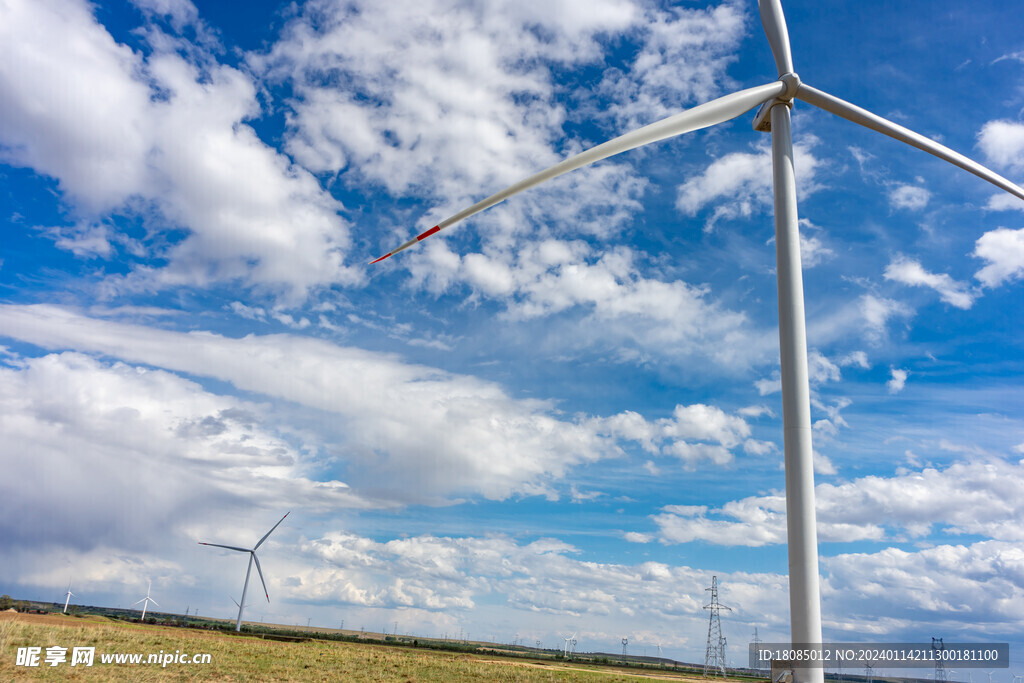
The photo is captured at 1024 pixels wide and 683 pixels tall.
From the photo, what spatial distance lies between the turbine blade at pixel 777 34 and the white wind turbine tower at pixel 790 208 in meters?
0.04

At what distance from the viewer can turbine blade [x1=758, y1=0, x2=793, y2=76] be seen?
91.9 ft

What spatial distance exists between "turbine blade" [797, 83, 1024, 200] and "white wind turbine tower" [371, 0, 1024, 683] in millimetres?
40

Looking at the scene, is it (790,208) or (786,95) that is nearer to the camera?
(790,208)

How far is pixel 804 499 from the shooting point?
19.9m

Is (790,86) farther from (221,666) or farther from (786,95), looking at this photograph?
(221,666)

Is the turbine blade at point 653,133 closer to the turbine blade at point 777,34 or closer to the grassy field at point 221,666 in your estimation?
the turbine blade at point 777,34

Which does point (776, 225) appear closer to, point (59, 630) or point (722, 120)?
point (722, 120)

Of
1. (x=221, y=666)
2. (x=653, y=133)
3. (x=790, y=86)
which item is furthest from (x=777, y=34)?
(x=221, y=666)

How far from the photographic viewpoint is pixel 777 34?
28.5 meters

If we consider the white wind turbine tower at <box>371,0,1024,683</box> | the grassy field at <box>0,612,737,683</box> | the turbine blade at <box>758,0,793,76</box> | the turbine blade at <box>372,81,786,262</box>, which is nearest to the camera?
the white wind turbine tower at <box>371,0,1024,683</box>

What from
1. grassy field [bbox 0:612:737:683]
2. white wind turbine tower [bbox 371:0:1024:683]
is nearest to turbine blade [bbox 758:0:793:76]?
white wind turbine tower [bbox 371:0:1024:683]

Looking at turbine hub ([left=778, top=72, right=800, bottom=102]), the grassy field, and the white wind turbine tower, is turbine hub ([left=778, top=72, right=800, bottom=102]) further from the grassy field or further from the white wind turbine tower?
the grassy field

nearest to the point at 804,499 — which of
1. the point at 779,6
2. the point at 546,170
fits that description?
the point at 546,170

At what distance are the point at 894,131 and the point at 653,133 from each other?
41.5 feet
